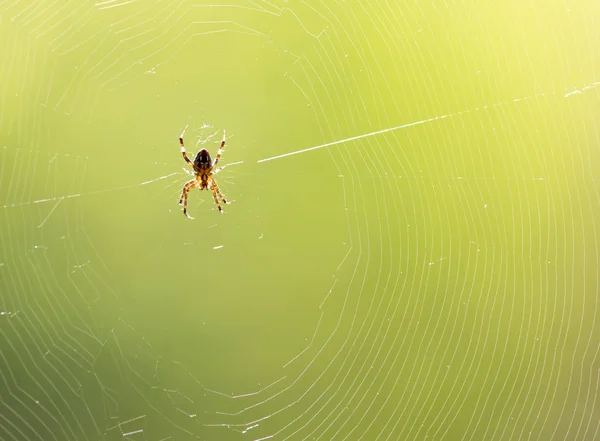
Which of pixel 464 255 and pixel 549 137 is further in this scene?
pixel 464 255

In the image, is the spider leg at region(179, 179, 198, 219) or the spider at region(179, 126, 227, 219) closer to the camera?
the spider at region(179, 126, 227, 219)

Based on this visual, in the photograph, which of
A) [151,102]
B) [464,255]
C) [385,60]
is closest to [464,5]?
[385,60]

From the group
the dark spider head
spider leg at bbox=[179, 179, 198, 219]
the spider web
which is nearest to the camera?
the spider web

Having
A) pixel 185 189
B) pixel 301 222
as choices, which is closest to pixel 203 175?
pixel 185 189

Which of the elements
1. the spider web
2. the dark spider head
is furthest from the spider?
the spider web

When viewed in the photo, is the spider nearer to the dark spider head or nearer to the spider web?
the dark spider head

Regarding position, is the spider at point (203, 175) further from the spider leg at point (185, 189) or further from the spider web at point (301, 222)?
the spider web at point (301, 222)

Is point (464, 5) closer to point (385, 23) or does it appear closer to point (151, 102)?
point (385, 23)

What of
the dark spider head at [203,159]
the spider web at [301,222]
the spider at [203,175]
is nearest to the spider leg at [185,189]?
the spider at [203,175]

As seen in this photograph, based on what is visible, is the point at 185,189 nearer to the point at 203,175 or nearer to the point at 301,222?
the point at 203,175
